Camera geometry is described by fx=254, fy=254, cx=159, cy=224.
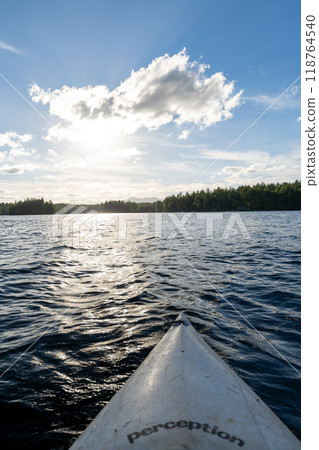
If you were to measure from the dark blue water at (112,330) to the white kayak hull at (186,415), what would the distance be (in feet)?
2.70

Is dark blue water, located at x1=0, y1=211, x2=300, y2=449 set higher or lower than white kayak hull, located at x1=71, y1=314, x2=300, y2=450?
lower

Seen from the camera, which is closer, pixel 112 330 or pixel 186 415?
pixel 186 415

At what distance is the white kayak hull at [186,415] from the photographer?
2.56 metres

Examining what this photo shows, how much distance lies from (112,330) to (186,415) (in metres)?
4.09

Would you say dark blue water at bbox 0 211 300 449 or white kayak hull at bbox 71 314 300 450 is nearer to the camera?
white kayak hull at bbox 71 314 300 450

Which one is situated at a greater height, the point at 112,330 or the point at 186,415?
the point at 186,415

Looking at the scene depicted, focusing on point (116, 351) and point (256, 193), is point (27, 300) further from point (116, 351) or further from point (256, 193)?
point (256, 193)

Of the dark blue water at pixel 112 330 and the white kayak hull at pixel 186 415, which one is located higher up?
the white kayak hull at pixel 186 415

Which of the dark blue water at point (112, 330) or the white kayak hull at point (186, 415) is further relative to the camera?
the dark blue water at point (112, 330)

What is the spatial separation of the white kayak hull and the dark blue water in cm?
82

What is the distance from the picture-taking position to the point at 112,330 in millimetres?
6512

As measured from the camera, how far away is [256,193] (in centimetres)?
13138

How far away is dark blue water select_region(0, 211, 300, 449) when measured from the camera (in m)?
3.95
